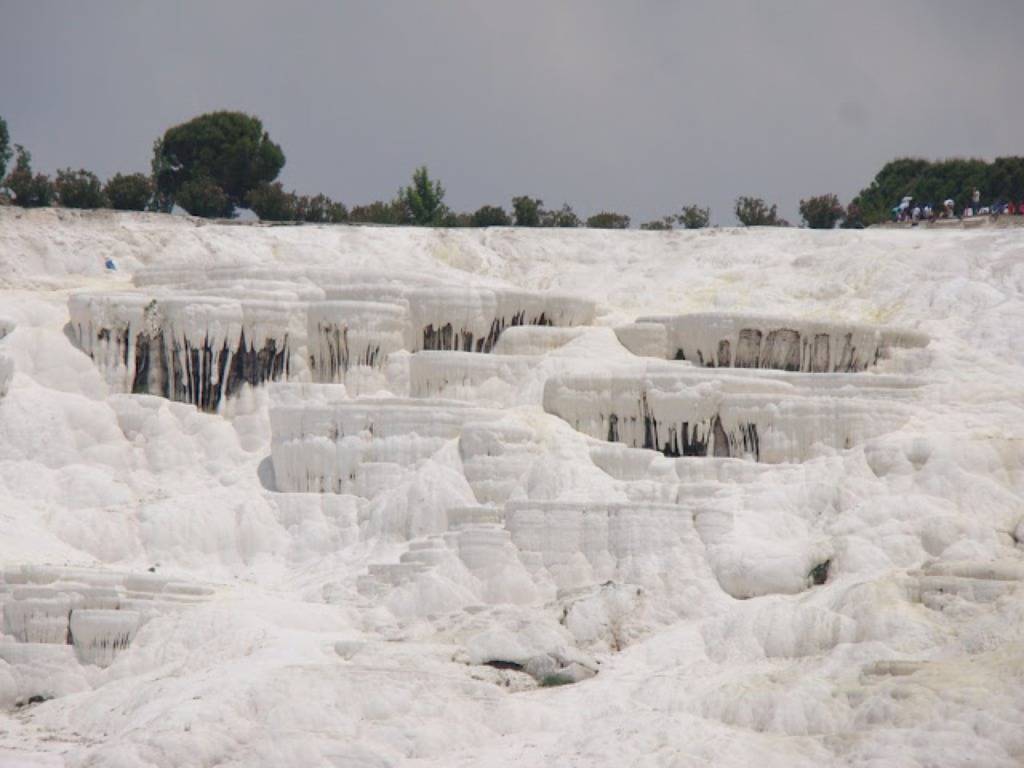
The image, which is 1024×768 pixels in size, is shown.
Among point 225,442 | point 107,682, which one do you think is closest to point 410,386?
point 225,442

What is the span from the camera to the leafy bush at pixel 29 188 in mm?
56531

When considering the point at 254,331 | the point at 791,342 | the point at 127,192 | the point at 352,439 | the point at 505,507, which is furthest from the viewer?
the point at 127,192

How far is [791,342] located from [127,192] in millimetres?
19107

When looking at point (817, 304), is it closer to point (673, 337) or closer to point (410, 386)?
point (673, 337)

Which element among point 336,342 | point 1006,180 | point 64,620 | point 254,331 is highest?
point 1006,180

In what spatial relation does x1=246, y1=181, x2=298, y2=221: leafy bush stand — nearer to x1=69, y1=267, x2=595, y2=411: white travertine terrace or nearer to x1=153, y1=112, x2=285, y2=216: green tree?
x1=153, y1=112, x2=285, y2=216: green tree

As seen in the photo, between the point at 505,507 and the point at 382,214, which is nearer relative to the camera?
the point at 505,507

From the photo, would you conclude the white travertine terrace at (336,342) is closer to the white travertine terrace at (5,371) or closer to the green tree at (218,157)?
the white travertine terrace at (5,371)

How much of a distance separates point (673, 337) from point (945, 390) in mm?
5809

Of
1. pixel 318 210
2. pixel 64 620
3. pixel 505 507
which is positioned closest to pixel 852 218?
pixel 318 210

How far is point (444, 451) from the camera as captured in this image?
134 ft

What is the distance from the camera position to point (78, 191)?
56812mm

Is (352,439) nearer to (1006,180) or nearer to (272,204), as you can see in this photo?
(272,204)

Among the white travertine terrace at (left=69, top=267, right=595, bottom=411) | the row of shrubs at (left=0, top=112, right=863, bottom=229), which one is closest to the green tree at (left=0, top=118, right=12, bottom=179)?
the row of shrubs at (left=0, top=112, right=863, bottom=229)
